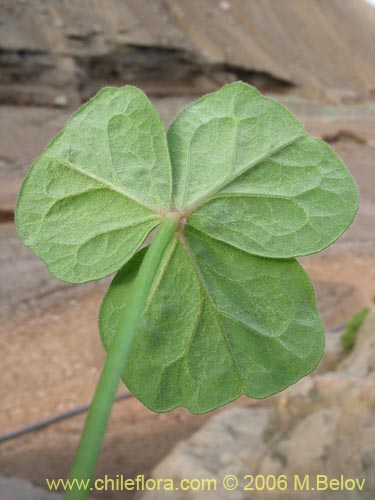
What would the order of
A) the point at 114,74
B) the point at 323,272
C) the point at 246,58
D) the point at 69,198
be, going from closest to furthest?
1. the point at 69,198
2. the point at 323,272
3. the point at 114,74
4. the point at 246,58

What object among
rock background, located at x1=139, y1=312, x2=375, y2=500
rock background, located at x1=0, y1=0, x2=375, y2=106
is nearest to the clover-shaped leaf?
rock background, located at x1=139, y1=312, x2=375, y2=500

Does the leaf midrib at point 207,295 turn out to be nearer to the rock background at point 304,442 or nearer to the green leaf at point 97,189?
the green leaf at point 97,189

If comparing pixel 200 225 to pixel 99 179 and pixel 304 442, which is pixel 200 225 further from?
pixel 304 442

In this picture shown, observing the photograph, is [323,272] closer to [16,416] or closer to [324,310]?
[324,310]

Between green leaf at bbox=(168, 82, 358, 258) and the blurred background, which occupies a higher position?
green leaf at bbox=(168, 82, 358, 258)

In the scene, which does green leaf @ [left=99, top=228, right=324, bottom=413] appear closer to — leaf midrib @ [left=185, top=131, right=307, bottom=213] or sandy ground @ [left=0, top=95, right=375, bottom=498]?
A: leaf midrib @ [left=185, top=131, right=307, bottom=213]

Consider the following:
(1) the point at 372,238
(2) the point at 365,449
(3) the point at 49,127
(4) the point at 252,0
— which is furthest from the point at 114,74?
(2) the point at 365,449

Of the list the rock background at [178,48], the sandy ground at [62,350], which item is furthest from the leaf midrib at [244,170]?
the rock background at [178,48]
